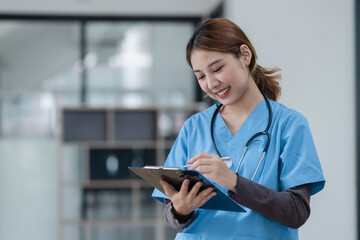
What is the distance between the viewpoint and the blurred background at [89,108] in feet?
12.7

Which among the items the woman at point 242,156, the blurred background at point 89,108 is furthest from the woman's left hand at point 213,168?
the blurred background at point 89,108

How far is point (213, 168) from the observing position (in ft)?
3.09

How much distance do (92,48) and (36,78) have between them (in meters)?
0.57

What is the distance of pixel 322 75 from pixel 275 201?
180 centimetres

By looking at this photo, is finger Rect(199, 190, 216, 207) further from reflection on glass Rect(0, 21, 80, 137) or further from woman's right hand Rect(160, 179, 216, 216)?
reflection on glass Rect(0, 21, 80, 137)

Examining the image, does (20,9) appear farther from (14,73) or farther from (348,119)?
(348,119)

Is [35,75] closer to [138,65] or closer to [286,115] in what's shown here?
[138,65]

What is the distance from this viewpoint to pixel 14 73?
4449 millimetres

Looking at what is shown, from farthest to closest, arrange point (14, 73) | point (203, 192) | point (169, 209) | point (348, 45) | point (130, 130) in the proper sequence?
point (14, 73)
point (130, 130)
point (348, 45)
point (169, 209)
point (203, 192)

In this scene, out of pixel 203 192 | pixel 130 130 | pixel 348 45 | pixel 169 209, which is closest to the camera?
pixel 203 192

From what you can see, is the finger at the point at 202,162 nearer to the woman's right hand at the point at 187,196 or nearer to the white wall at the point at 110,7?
the woman's right hand at the point at 187,196

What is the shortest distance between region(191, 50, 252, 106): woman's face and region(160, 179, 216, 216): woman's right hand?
22cm

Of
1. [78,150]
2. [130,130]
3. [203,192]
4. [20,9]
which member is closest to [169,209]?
[203,192]

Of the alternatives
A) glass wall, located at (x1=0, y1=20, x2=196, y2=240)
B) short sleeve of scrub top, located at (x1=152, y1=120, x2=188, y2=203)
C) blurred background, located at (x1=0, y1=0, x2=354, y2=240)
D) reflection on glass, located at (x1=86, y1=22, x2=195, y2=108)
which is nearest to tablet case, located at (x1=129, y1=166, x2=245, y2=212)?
short sleeve of scrub top, located at (x1=152, y1=120, x2=188, y2=203)
